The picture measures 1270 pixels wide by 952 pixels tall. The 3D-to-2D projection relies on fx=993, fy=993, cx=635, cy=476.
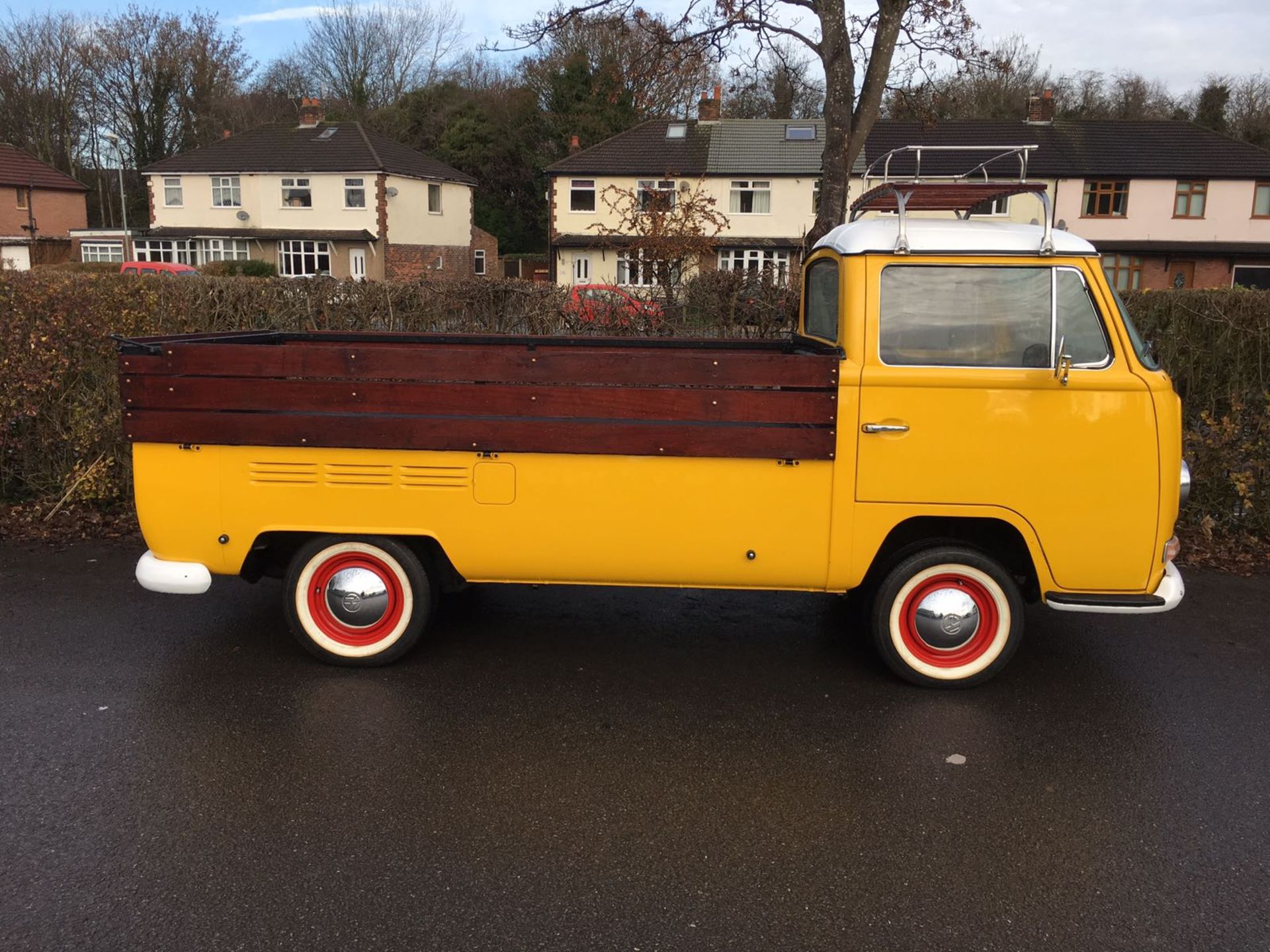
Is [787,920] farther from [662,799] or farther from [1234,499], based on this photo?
[1234,499]

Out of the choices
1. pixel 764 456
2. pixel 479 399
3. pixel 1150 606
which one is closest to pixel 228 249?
pixel 479 399

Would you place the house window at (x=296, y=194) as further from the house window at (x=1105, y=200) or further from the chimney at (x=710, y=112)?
the house window at (x=1105, y=200)

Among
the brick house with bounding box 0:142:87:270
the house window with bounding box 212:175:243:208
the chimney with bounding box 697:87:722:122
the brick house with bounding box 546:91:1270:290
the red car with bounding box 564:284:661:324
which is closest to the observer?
the red car with bounding box 564:284:661:324

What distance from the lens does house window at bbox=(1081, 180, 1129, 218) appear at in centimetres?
4162

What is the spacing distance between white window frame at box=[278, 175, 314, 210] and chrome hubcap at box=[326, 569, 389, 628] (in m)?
45.7

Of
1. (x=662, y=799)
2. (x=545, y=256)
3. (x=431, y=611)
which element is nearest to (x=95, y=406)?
(x=431, y=611)

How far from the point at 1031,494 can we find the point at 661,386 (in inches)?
67.7

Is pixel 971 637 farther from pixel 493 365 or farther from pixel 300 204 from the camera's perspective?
pixel 300 204

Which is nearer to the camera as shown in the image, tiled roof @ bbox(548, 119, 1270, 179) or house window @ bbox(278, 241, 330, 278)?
tiled roof @ bbox(548, 119, 1270, 179)

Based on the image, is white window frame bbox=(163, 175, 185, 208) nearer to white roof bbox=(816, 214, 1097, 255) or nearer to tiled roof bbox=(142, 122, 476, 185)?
tiled roof bbox=(142, 122, 476, 185)

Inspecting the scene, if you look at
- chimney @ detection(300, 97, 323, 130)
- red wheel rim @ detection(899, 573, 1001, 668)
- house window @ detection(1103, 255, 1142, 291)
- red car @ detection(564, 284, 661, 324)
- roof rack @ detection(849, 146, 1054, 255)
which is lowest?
red wheel rim @ detection(899, 573, 1001, 668)

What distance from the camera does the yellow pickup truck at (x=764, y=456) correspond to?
14.4ft

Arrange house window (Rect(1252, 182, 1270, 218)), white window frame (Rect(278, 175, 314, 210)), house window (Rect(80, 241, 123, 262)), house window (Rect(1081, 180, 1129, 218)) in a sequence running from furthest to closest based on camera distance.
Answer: house window (Rect(80, 241, 123, 262)) < white window frame (Rect(278, 175, 314, 210)) < house window (Rect(1081, 180, 1129, 218)) < house window (Rect(1252, 182, 1270, 218))

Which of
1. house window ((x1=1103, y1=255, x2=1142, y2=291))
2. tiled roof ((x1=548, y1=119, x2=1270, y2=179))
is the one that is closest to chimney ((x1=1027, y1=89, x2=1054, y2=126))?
Result: tiled roof ((x1=548, y1=119, x2=1270, y2=179))
